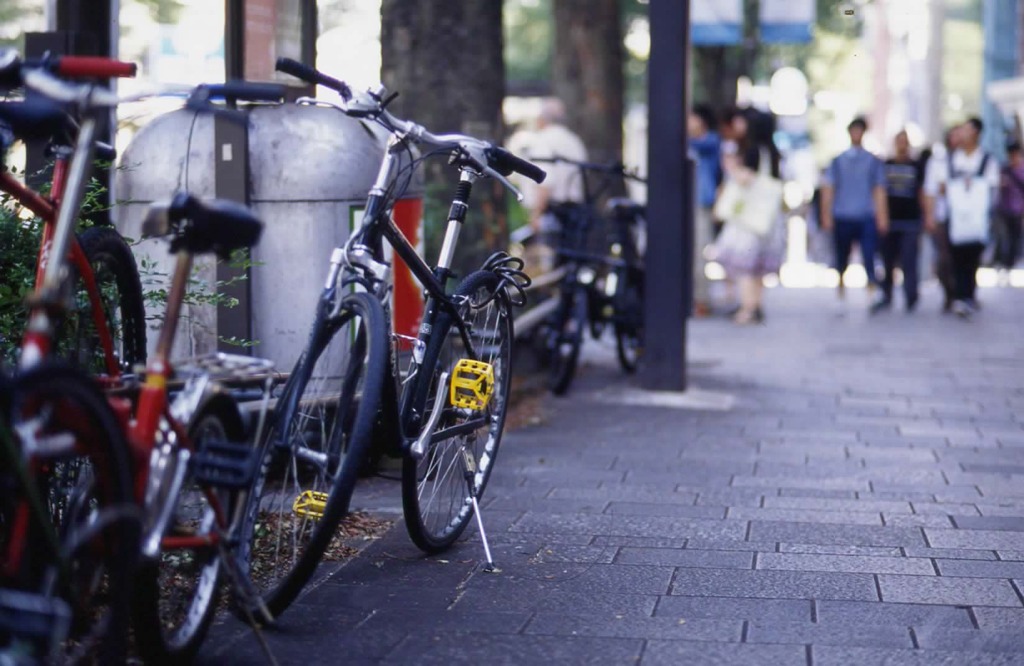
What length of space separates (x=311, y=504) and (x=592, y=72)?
1333 centimetres

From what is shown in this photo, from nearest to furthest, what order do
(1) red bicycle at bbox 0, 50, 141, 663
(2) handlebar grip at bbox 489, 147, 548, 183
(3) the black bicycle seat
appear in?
(1) red bicycle at bbox 0, 50, 141, 663
(3) the black bicycle seat
(2) handlebar grip at bbox 489, 147, 548, 183

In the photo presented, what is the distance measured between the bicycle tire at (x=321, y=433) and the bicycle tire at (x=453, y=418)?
49cm

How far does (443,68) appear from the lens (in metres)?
9.71

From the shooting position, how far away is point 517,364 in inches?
427

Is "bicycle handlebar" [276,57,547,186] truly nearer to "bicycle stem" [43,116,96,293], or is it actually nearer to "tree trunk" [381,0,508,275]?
"bicycle stem" [43,116,96,293]

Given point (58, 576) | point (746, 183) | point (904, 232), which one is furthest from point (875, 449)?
point (904, 232)

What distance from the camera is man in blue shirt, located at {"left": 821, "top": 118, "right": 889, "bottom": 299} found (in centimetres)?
1589

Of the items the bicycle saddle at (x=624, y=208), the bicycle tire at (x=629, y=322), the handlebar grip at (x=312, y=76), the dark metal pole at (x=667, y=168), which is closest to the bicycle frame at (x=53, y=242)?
the handlebar grip at (x=312, y=76)

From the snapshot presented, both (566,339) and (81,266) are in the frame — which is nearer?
(81,266)

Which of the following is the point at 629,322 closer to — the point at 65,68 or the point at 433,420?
the point at 433,420

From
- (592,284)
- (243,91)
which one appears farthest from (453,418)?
(592,284)

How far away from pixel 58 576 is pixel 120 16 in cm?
481

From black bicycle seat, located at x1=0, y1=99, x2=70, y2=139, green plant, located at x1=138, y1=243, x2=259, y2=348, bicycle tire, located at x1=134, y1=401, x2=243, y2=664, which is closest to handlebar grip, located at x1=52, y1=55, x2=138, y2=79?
black bicycle seat, located at x1=0, y1=99, x2=70, y2=139

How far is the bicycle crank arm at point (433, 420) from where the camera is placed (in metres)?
5.10
